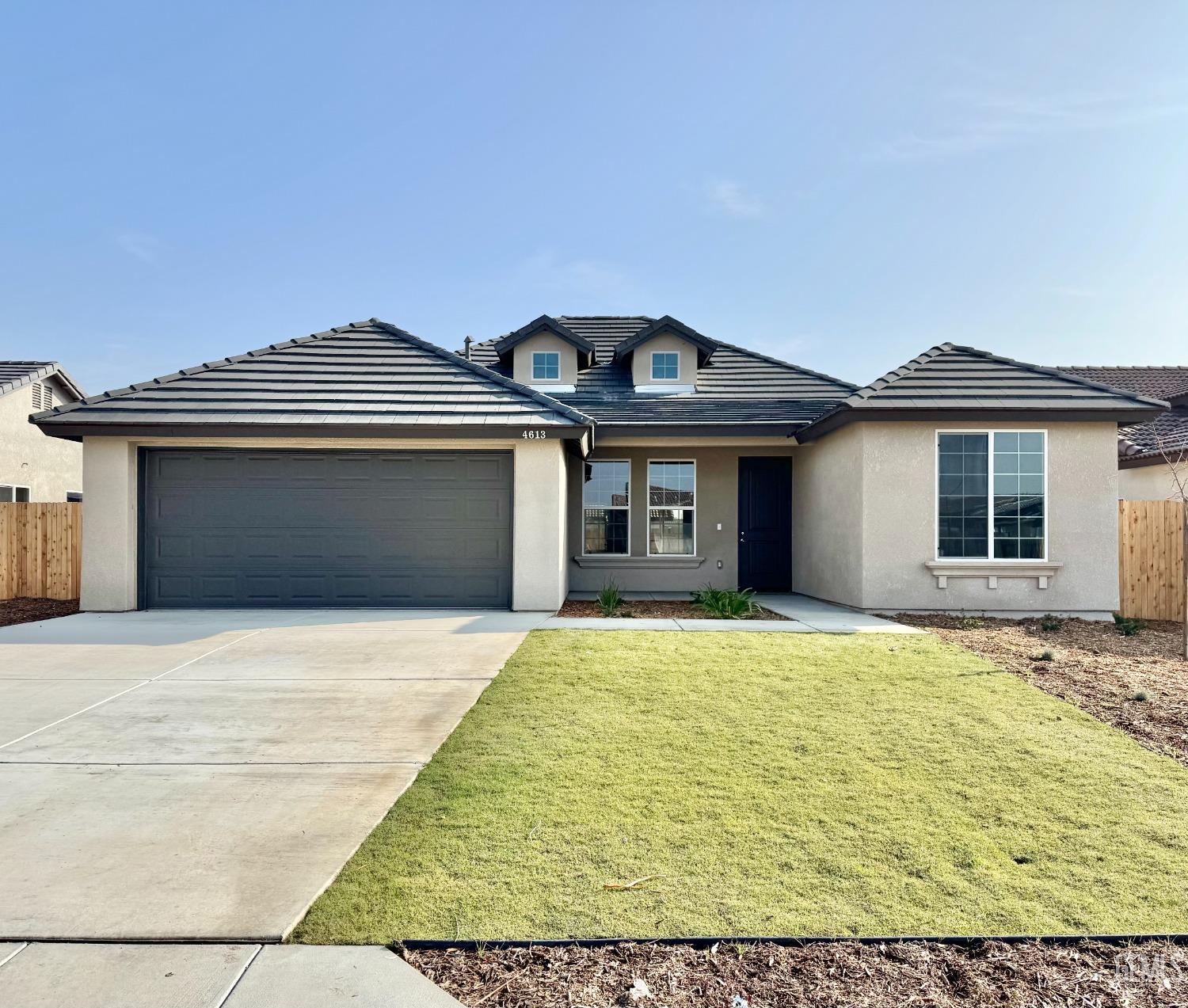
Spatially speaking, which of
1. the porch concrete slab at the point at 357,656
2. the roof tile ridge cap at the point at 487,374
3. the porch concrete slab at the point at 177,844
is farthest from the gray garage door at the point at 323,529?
the porch concrete slab at the point at 177,844

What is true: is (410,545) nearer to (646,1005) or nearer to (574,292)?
(646,1005)

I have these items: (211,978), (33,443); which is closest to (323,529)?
(211,978)

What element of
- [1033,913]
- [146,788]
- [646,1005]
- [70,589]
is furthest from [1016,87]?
[70,589]

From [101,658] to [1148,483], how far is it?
19.9 metres

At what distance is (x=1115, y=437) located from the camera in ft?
34.7

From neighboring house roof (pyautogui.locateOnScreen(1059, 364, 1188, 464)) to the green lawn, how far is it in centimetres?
1126

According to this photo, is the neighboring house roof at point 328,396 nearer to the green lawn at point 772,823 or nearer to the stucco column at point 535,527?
the stucco column at point 535,527

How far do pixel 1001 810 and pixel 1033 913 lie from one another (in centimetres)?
109

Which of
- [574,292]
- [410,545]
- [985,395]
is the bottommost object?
[410,545]

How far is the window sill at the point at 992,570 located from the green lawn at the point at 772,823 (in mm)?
4892

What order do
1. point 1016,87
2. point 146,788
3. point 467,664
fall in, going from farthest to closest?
point 1016,87 → point 467,664 → point 146,788

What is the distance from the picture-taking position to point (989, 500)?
418 inches

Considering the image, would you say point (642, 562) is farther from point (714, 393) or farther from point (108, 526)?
point (108, 526)

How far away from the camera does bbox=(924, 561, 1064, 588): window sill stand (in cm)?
1048
